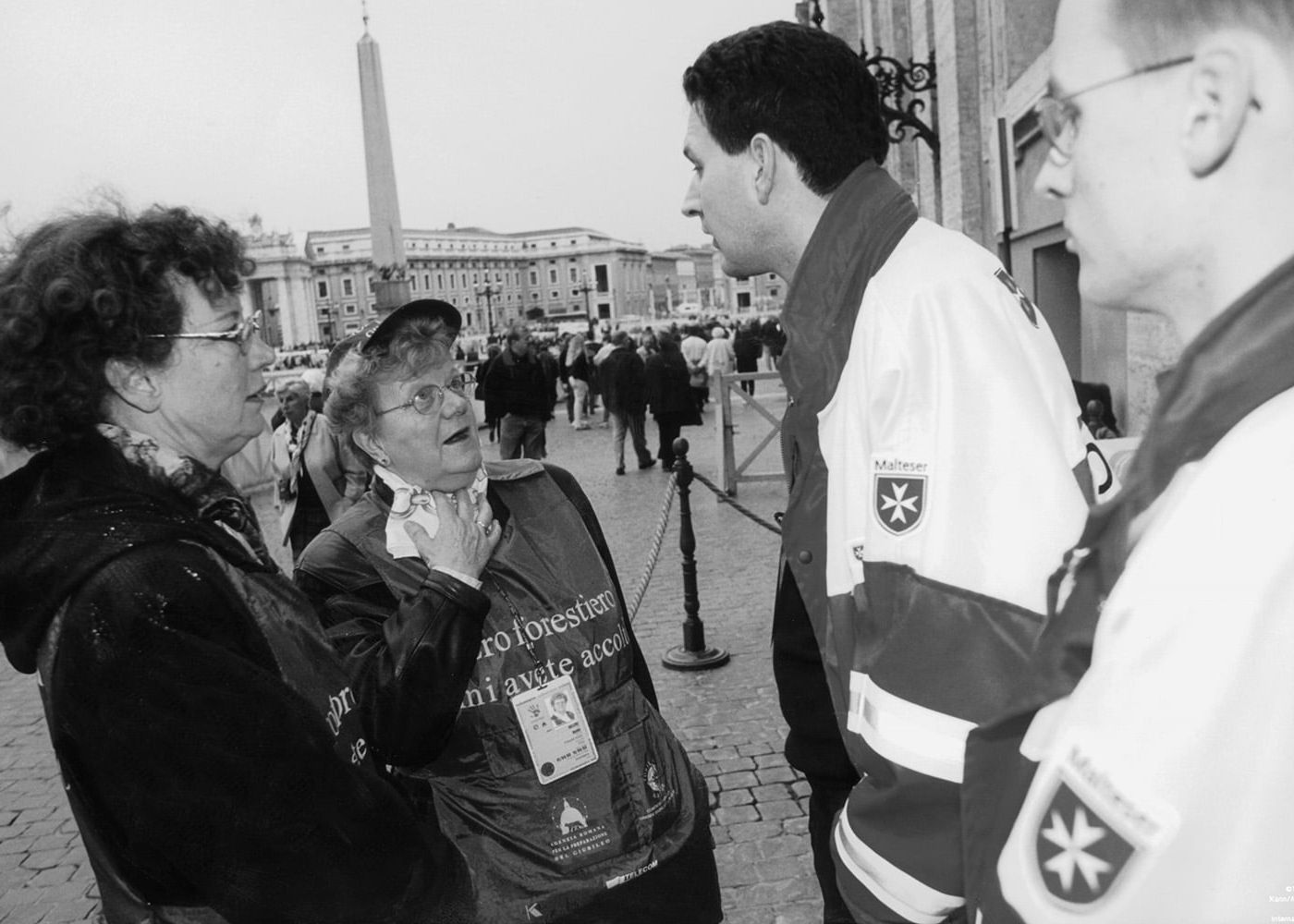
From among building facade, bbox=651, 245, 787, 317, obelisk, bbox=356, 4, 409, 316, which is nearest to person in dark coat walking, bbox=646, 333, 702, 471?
obelisk, bbox=356, 4, 409, 316

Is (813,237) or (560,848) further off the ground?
(813,237)

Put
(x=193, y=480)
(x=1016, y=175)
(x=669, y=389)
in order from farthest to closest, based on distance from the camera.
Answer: (x=669, y=389) < (x=1016, y=175) < (x=193, y=480)

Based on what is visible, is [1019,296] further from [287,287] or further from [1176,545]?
[287,287]

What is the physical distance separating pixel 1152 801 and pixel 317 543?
214 cm

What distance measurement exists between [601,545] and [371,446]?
0.70 metres

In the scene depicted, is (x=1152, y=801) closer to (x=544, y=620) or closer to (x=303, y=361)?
(x=544, y=620)

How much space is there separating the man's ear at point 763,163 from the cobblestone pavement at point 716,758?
9.03 ft

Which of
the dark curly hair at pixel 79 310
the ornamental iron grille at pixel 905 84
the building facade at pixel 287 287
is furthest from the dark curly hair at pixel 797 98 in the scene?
the building facade at pixel 287 287

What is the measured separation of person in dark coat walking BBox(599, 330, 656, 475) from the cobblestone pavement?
15.5ft

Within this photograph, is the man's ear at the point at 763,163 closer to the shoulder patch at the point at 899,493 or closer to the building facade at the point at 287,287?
the shoulder patch at the point at 899,493

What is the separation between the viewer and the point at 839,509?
1.72m

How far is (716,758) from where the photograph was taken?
5.13 m

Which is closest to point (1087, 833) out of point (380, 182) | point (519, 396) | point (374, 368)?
point (374, 368)

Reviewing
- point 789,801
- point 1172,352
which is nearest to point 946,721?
point 789,801
